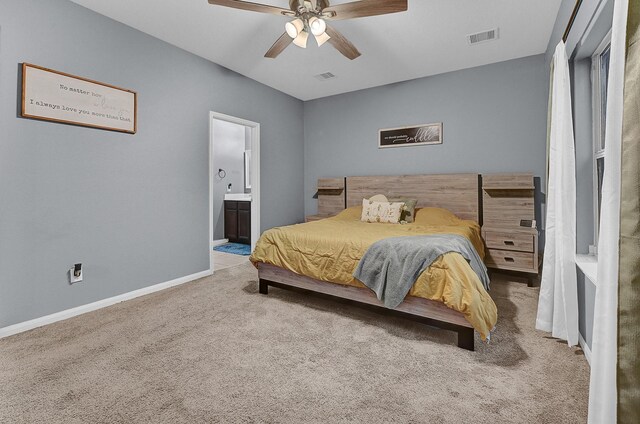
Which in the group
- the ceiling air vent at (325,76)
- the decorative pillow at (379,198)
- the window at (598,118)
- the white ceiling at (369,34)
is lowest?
the decorative pillow at (379,198)

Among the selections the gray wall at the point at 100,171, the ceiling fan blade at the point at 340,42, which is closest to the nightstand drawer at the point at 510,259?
the ceiling fan blade at the point at 340,42

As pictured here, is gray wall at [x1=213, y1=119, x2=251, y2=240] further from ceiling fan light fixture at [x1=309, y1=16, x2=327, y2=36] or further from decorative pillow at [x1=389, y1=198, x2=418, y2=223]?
ceiling fan light fixture at [x1=309, y1=16, x2=327, y2=36]

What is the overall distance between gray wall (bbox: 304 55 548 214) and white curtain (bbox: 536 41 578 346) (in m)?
1.82

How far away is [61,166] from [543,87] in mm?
5131

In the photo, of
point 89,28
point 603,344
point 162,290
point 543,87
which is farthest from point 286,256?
point 543,87

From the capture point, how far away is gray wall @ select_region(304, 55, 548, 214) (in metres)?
3.74

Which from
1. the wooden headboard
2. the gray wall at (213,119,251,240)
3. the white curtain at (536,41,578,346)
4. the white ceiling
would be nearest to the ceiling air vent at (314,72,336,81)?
the white ceiling

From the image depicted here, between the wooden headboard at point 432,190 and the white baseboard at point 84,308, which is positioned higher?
the wooden headboard at point 432,190

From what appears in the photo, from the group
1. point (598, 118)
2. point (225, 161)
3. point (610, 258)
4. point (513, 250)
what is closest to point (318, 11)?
point (598, 118)

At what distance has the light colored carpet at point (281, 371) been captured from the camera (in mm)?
1421

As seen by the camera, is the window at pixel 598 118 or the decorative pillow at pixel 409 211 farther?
the decorative pillow at pixel 409 211

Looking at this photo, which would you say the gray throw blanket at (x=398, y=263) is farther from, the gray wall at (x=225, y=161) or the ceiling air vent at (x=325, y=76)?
the gray wall at (x=225, y=161)

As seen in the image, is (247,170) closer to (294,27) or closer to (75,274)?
(75,274)

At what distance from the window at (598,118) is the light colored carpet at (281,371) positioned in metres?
1.03
